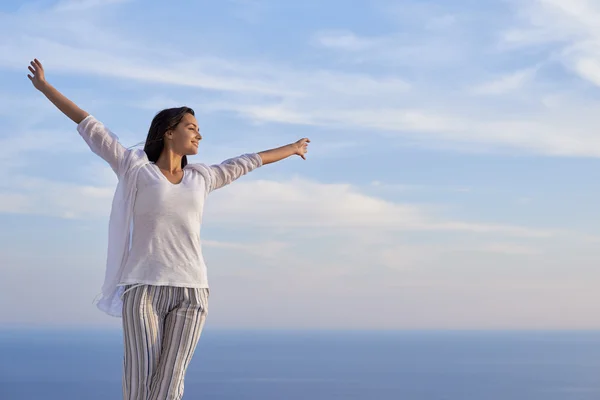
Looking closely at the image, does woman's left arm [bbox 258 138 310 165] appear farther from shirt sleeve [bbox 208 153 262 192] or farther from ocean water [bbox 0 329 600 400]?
ocean water [bbox 0 329 600 400]

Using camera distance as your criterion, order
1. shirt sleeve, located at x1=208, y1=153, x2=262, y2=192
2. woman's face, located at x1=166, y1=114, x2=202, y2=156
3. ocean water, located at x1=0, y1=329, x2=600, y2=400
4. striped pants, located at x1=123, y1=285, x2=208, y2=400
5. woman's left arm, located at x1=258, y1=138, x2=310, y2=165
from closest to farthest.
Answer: striped pants, located at x1=123, y1=285, x2=208, y2=400 < woman's face, located at x1=166, y1=114, x2=202, y2=156 < shirt sleeve, located at x1=208, y1=153, x2=262, y2=192 < woman's left arm, located at x1=258, y1=138, x2=310, y2=165 < ocean water, located at x1=0, y1=329, x2=600, y2=400

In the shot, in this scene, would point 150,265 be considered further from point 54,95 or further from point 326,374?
point 326,374

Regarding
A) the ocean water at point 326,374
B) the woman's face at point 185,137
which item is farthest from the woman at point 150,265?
the ocean water at point 326,374

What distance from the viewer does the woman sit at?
3.50 meters

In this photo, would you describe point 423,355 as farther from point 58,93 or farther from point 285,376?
point 58,93

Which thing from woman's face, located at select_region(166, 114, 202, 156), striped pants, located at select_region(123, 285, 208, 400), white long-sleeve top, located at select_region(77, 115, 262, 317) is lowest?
striped pants, located at select_region(123, 285, 208, 400)

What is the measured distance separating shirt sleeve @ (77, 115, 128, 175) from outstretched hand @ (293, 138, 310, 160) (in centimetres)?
90

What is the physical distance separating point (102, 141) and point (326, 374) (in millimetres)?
99225

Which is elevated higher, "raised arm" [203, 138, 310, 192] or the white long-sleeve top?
"raised arm" [203, 138, 310, 192]

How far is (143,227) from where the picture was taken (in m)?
3.54

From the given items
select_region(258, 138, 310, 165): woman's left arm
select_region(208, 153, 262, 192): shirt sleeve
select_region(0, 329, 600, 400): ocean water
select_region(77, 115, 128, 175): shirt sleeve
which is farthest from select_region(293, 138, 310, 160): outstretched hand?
select_region(0, 329, 600, 400): ocean water

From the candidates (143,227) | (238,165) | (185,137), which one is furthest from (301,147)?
(143,227)

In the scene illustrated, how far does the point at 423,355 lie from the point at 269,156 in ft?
464

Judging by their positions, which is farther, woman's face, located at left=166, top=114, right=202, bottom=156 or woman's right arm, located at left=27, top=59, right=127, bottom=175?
woman's face, located at left=166, top=114, right=202, bottom=156
